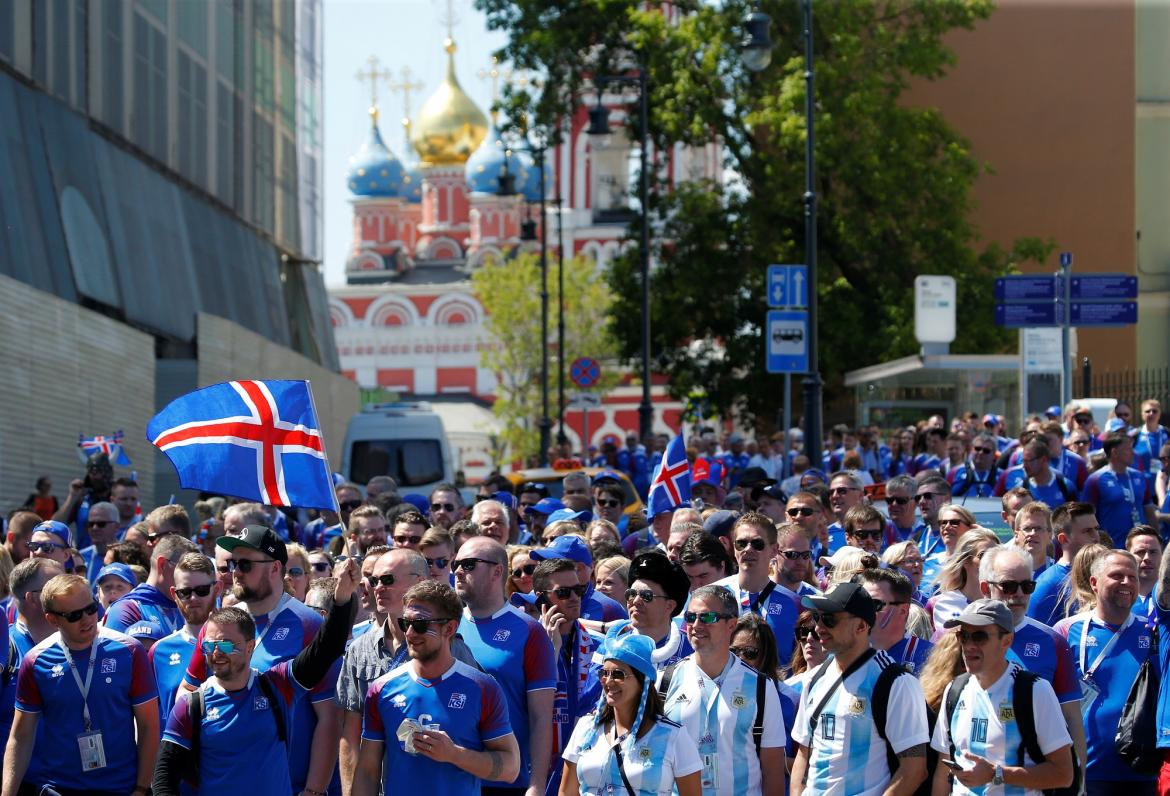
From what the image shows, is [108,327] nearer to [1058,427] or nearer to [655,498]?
[655,498]

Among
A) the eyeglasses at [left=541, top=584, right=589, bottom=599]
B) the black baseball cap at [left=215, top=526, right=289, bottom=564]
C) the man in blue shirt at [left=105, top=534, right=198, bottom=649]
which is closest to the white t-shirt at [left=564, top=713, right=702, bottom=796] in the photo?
the eyeglasses at [left=541, top=584, right=589, bottom=599]

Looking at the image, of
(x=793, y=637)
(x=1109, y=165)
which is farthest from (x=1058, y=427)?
(x=1109, y=165)

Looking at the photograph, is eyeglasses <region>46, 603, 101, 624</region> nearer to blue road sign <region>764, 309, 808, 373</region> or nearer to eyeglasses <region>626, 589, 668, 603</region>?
eyeglasses <region>626, 589, 668, 603</region>

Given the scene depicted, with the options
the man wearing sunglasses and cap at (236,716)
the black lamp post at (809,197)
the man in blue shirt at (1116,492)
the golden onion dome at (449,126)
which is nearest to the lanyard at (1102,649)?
the man wearing sunglasses and cap at (236,716)

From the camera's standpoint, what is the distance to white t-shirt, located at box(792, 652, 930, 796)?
6.84 metres

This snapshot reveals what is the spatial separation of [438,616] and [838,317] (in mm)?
29614

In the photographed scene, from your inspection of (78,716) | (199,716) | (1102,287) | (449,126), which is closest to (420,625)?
(199,716)

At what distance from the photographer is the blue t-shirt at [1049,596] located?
31.0 ft

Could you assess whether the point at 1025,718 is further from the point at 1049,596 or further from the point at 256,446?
the point at 256,446

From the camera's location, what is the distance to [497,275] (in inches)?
3179

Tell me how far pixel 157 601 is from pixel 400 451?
60.9 feet

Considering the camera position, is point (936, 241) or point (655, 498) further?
point (936, 241)

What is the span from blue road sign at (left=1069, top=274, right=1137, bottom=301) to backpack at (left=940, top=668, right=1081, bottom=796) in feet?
45.8

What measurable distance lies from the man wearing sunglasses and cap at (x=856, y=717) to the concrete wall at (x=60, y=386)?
16.7m
